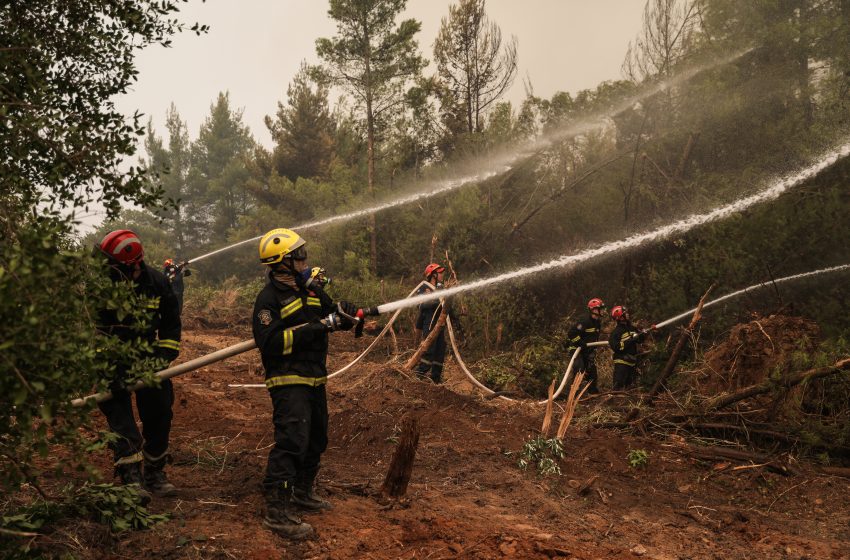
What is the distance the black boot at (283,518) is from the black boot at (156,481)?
853 mm

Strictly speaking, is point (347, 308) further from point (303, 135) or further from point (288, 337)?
point (303, 135)

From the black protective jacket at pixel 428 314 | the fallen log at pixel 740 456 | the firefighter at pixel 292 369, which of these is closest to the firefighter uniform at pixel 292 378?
the firefighter at pixel 292 369

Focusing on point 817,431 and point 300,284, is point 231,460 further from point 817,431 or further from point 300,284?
point 817,431

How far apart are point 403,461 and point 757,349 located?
5.93 m

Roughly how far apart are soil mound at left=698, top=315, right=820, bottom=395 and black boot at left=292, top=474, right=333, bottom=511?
6.30 meters

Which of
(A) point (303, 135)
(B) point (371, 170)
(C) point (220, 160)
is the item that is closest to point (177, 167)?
(C) point (220, 160)

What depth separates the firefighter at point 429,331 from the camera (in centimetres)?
1115

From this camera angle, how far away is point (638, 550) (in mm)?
5012

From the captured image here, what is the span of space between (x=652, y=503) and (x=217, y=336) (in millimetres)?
13698

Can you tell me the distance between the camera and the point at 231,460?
603 cm

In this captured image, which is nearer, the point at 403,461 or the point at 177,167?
the point at 403,461

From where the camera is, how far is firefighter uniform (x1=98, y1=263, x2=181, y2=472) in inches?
183

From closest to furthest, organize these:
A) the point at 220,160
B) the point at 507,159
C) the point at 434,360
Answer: the point at 434,360, the point at 507,159, the point at 220,160

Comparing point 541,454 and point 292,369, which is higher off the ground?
point 292,369
